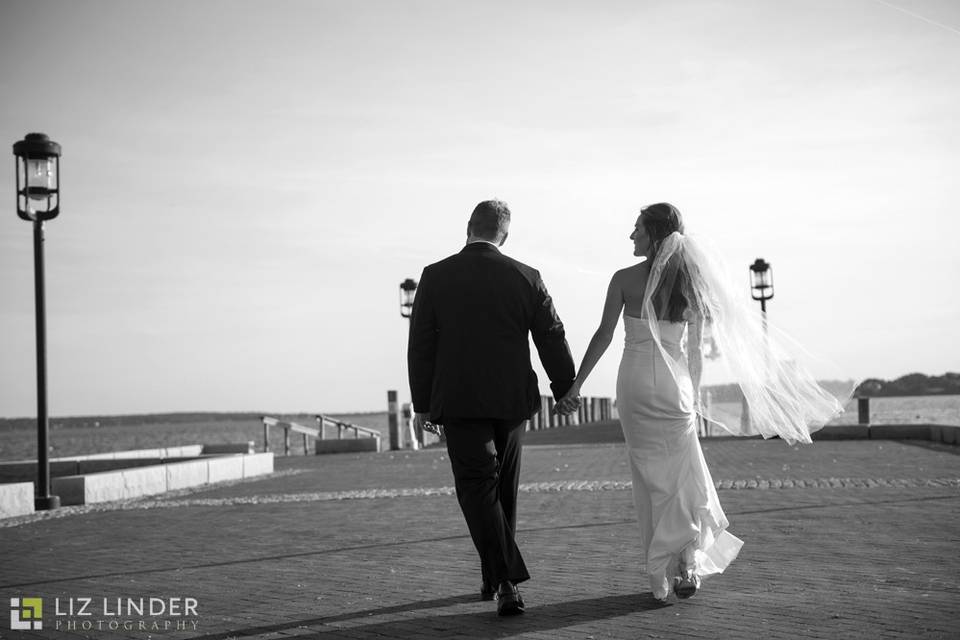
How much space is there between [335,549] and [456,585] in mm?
2030

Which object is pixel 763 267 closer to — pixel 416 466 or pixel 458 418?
pixel 416 466

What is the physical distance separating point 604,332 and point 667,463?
0.78m

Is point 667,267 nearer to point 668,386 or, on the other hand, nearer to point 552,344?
point 668,386

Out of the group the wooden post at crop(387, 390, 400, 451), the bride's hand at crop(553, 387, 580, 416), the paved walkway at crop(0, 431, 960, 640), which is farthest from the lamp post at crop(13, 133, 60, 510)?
the wooden post at crop(387, 390, 400, 451)

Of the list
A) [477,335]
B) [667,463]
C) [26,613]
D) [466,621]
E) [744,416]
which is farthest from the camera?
[744,416]

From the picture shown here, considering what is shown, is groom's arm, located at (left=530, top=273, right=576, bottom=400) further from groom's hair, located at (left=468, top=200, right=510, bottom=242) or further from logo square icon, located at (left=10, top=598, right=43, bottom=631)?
logo square icon, located at (left=10, top=598, right=43, bottom=631)

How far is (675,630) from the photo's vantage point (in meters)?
4.81

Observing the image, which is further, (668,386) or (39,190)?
(39,190)

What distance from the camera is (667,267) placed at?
594 cm

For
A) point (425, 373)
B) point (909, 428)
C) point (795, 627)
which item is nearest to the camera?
point (795, 627)

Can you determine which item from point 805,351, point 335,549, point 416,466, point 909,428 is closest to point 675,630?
point 805,351

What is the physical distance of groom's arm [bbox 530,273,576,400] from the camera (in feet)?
18.8

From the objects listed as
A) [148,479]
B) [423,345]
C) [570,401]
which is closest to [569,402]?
[570,401]

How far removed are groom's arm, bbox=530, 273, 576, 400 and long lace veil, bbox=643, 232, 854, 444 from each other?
1.61 ft
